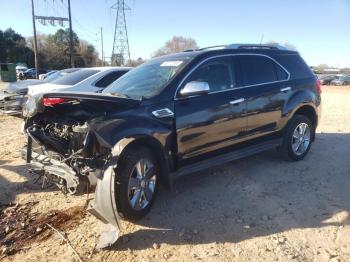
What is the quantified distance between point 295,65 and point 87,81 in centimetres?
464

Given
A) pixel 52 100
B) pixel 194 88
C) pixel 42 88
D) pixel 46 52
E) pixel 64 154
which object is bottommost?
pixel 64 154

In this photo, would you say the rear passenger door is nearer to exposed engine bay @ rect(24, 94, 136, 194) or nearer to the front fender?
the front fender

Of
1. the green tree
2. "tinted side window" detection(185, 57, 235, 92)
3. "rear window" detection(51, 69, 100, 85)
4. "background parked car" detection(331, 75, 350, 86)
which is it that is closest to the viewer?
"tinted side window" detection(185, 57, 235, 92)

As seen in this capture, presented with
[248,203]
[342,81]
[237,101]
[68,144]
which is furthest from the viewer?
[342,81]

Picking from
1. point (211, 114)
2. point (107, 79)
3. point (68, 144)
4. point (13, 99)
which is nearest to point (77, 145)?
point (68, 144)

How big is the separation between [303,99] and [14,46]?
222ft

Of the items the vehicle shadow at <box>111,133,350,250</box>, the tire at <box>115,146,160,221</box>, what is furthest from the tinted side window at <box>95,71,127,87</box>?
the tire at <box>115,146,160,221</box>

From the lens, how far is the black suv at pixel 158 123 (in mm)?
3916

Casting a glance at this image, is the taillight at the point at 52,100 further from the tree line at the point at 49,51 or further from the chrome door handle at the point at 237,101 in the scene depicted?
the tree line at the point at 49,51

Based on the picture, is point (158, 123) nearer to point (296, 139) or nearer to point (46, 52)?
point (296, 139)

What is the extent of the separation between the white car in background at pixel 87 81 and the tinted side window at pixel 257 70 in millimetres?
3592

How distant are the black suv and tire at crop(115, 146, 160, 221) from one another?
0.04ft

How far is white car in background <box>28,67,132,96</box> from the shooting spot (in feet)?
27.3

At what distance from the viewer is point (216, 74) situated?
5.12 metres
